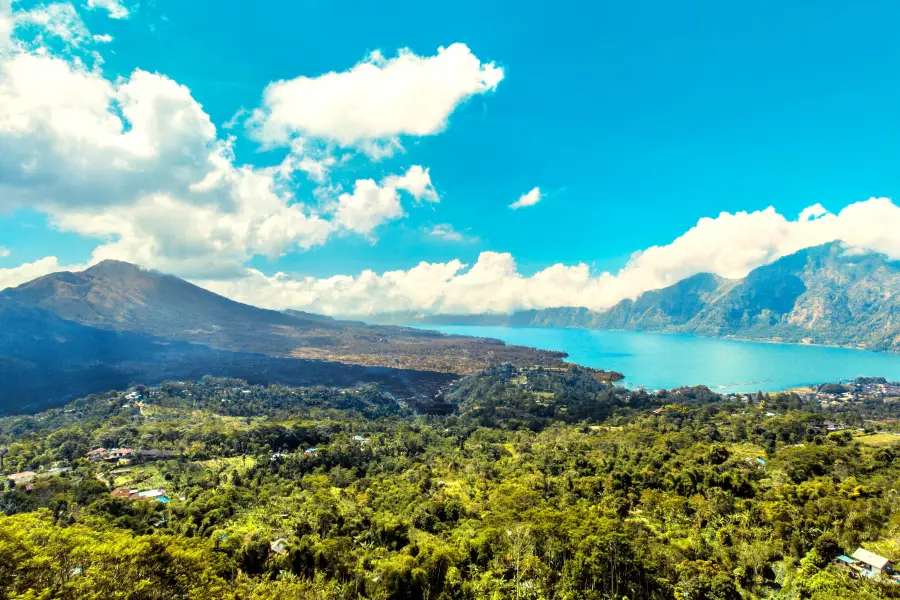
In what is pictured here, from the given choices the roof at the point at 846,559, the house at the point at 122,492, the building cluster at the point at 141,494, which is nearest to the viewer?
the roof at the point at 846,559

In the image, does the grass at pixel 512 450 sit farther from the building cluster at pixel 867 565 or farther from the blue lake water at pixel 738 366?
the blue lake water at pixel 738 366

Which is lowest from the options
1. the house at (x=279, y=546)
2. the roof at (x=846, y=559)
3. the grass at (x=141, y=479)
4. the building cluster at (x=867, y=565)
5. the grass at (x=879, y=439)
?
the grass at (x=141, y=479)

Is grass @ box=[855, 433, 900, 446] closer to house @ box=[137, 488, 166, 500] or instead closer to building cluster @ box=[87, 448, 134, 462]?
house @ box=[137, 488, 166, 500]

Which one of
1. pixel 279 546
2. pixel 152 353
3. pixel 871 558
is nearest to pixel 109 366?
pixel 152 353

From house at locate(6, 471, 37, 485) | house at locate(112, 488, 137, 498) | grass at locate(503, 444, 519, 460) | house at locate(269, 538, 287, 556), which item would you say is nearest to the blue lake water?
grass at locate(503, 444, 519, 460)

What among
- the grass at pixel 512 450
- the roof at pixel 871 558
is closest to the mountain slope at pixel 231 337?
the grass at pixel 512 450

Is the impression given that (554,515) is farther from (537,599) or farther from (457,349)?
(457,349)

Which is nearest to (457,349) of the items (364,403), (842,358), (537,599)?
(364,403)
